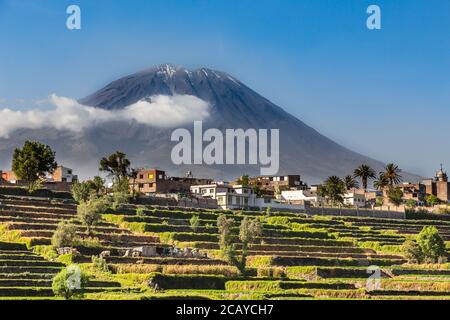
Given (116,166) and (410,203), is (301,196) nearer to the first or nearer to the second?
(410,203)

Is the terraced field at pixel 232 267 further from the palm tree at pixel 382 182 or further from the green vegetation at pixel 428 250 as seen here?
the palm tree at pixel 382 182

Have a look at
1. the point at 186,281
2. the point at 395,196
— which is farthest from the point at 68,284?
the point at 395,196

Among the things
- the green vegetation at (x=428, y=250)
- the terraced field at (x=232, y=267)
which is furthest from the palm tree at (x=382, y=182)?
the green vegetation at (x=428, y=250)
